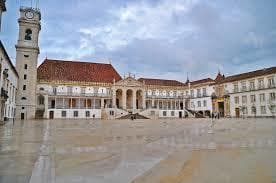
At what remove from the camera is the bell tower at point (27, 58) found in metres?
39.7

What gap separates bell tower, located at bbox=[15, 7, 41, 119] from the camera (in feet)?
130

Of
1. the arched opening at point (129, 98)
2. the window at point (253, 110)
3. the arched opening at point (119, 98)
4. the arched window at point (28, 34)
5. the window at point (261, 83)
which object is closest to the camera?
the arched window at point (28, 34)

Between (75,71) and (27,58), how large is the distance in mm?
13121

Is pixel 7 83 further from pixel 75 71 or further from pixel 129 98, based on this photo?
pixel 129 98

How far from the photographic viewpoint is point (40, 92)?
46.2m

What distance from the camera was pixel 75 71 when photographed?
52.3 meters

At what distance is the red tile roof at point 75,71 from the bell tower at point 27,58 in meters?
6.52

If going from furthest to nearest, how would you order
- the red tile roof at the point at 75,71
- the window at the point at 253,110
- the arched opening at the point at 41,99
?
the red tile roof at the point at 75,71
the arched opening at the point at 41,99
the window at the point at 253,110

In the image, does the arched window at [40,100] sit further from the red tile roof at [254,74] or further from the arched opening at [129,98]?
the red tile roof at [254,74]

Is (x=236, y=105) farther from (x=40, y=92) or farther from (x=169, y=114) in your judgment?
(x=40, y=92)

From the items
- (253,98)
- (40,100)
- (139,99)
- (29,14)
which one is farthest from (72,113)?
(253,98)

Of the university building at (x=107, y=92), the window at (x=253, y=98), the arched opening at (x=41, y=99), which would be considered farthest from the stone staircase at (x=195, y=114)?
the arched opening at (x=41, y=99)

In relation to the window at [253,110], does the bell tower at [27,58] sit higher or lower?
higher

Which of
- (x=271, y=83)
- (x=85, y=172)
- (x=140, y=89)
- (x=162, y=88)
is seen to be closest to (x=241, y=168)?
(x=85, y=172)
